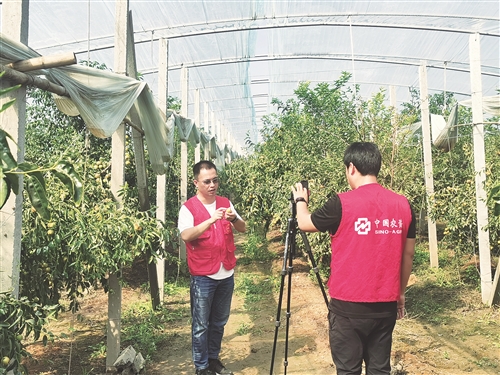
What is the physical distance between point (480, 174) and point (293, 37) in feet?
20.2

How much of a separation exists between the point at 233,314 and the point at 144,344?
4.62ft

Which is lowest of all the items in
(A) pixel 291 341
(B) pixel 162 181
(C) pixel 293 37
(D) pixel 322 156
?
(A) pixel 291 341

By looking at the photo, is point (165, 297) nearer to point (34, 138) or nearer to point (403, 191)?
point (34, 138)

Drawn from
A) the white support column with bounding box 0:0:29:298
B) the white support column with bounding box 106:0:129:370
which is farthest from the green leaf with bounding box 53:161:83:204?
the white support column with bounding box 106:0:129:370

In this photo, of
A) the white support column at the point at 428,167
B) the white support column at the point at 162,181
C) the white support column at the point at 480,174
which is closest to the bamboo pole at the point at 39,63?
the white support column at the point at 162,181

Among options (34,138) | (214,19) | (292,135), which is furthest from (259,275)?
(214,19)

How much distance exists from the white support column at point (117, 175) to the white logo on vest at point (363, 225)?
221 cm

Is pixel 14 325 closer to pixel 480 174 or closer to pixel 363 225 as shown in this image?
pixel 363 225

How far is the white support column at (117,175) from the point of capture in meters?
3.74

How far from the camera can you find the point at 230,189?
40.7 ft

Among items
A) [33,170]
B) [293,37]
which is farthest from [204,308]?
[293,37]

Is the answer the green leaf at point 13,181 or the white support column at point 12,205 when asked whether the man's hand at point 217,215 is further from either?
the green leaf at point 13,181

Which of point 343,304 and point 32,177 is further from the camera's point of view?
point 343,304

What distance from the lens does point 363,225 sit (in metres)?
2.21
